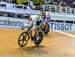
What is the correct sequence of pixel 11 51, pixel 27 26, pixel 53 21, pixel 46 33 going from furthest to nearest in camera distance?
pixel 53 21 → pixel 46 33 → pixel 27 26 → pixel 11 51

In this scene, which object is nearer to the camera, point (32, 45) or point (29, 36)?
point (29, 36)

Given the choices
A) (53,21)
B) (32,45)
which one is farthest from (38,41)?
(53,21)

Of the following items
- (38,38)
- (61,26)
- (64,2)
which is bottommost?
(61,26)

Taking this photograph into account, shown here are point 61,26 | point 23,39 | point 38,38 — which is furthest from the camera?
point 61,26

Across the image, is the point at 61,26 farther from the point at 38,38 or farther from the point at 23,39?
the point at 23,39

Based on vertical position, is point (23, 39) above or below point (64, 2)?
below

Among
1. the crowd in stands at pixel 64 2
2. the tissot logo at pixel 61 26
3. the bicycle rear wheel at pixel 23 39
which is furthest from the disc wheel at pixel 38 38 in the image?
the crowd in stands at pixel 64 2

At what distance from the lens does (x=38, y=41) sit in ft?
40.3

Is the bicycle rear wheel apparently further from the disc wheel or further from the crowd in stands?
the crowd in stands

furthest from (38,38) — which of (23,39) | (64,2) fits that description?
(64,2)

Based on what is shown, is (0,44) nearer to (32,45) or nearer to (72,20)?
(32,45)

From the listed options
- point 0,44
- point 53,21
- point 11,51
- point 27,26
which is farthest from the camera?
point 53,21

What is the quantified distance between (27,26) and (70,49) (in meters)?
2.31

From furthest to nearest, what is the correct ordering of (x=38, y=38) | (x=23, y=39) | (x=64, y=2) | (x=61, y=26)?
1. (x=64, y=2)
2. (x=61, y=26)
3. (x=38, y=38)
4. (x=23, y=39)
